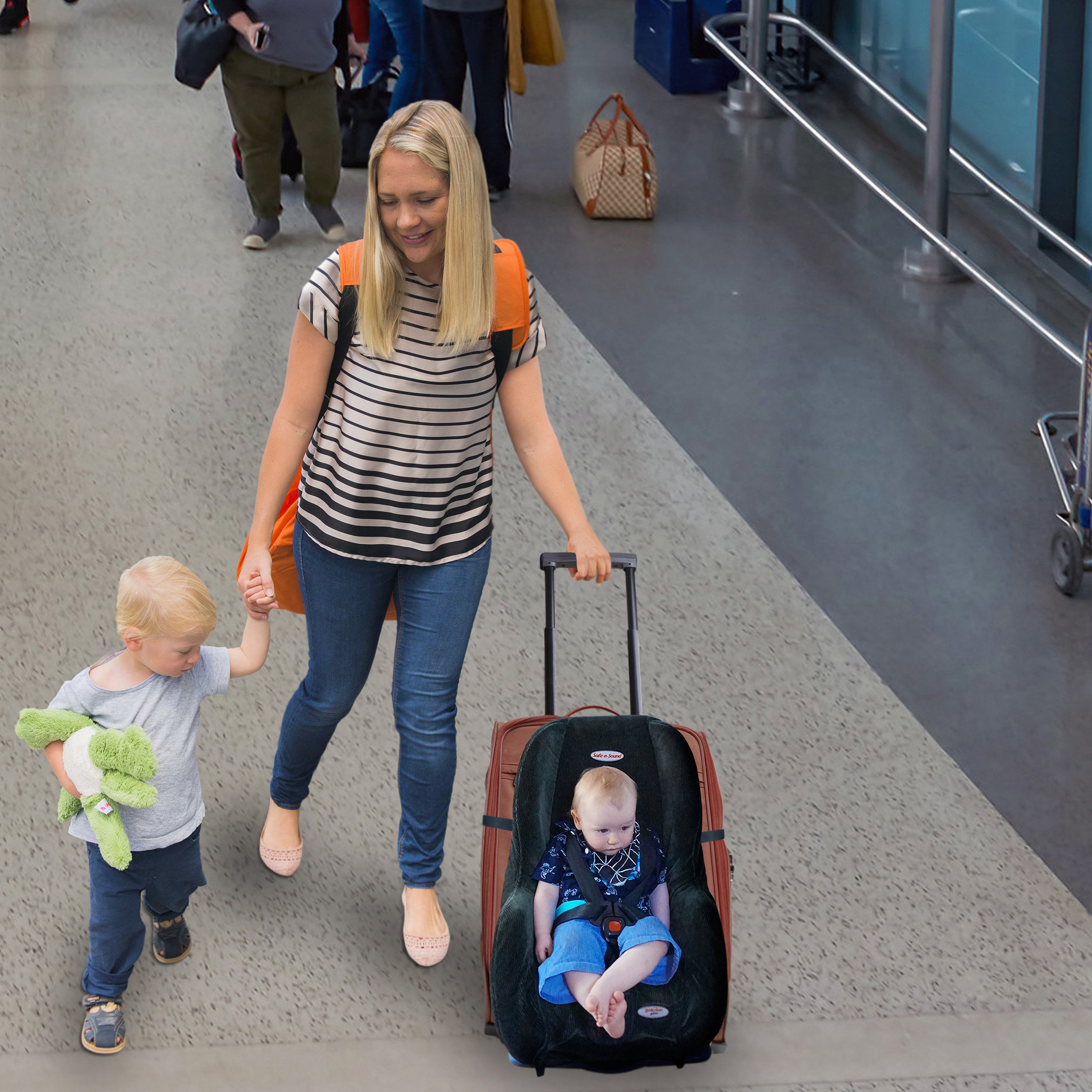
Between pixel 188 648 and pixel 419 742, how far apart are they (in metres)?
0.53

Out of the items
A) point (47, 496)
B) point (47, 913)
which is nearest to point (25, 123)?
point (47, 496)

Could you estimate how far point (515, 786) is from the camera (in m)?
2.87

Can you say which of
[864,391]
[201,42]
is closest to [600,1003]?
[864,391]

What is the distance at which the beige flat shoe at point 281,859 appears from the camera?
10.9 feet

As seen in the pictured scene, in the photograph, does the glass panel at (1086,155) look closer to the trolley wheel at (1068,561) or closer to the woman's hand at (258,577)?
the trolley wheel at (1068,561)

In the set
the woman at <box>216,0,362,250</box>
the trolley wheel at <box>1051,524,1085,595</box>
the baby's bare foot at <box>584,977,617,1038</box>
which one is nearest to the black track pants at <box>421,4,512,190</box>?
the woman at <box>216,0,362,250</box>

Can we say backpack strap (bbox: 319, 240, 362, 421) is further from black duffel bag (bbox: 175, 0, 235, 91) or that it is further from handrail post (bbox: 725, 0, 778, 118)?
handrail post (bbox: 725, 0, 778, 118)

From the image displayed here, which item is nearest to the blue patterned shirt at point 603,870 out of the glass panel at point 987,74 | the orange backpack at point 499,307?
the orange backpack at point 499,307

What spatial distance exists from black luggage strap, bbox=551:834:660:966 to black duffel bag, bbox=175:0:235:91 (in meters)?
4.23

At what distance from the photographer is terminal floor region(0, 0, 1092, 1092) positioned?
2.94m

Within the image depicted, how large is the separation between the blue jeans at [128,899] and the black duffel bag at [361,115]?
16.6 ft

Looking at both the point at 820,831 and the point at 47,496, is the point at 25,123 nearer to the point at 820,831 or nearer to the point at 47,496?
the point at 47,496

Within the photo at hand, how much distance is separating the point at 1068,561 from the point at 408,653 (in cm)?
240

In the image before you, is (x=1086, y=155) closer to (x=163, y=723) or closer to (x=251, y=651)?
(x=251, y=651)
